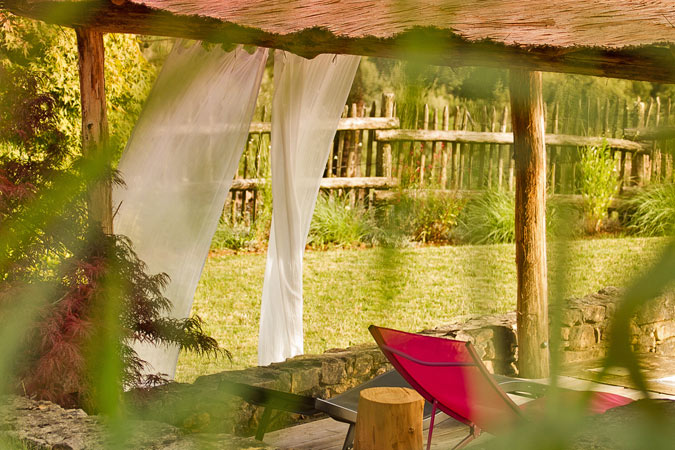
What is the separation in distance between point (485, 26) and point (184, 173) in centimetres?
367

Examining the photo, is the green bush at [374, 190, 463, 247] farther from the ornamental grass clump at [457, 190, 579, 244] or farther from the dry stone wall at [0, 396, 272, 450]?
the dry stone wall at [0, 396, 272, 450]

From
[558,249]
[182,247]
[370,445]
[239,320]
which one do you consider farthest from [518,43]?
[239,320]

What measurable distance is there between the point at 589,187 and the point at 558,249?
128 mm

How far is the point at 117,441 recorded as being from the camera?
12.9 inches

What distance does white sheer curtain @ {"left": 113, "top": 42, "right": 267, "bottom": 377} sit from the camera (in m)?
4.32

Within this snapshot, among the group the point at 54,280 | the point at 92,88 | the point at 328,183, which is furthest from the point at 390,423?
the point at 328,183

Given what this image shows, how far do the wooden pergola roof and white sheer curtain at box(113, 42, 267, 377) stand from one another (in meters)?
1.46

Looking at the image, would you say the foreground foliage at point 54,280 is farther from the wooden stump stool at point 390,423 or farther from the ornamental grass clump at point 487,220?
the ornamental grass clump at point 487,220

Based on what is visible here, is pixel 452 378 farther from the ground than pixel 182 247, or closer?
closer

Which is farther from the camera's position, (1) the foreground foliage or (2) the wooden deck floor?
(2) the wooden deck floor

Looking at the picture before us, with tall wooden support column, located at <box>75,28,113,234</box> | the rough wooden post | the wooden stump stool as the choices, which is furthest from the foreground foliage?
the rough wooden post

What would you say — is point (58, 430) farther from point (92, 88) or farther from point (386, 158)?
point (386, 158)

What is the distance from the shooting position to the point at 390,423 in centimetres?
290

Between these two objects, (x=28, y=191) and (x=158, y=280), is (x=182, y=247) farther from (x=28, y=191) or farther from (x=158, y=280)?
(x=28, y=191)
